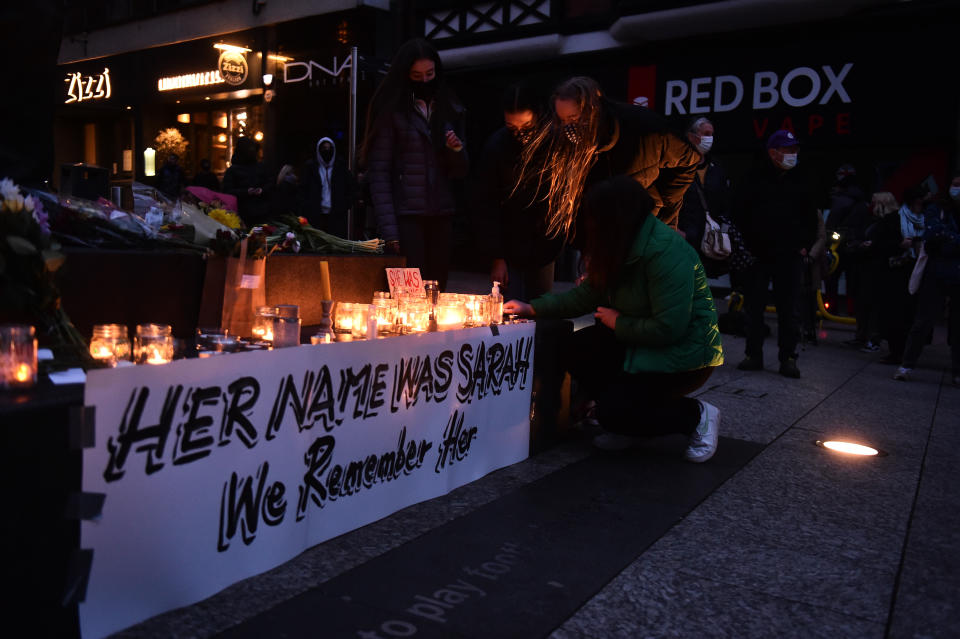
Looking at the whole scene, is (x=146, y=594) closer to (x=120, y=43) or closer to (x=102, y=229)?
(x=102, y=229)

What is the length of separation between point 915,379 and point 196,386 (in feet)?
22.3

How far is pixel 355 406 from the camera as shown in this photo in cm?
297

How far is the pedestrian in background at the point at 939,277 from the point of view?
6.94 metres

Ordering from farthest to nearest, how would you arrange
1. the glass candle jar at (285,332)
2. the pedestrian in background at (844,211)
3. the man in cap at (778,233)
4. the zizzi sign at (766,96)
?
1. the zizzi sign at (766,96)
2. the pedestrian in background at (844,211)
3. the man in cap at (778,233)
4. the glass candle jar at (285,332)

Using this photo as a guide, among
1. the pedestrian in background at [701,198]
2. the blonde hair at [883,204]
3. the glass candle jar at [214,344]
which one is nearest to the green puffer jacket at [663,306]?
the glass candle jar at [214,344]

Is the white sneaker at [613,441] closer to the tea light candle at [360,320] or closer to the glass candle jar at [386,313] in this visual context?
the glass candle jar at [386,313]

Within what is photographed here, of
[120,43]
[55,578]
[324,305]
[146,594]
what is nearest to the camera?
[55,578]

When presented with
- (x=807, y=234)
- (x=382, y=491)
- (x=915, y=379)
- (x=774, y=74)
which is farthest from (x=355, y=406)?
(x=774, y=74)

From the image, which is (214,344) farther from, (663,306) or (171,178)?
(171,178)

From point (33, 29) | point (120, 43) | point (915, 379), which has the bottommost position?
point (915, 379)

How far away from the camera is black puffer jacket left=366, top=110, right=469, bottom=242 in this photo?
4969 mm

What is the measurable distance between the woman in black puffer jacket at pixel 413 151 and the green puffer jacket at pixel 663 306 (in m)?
1.53

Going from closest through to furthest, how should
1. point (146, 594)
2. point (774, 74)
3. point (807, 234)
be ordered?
point (146, 594)
point (807, 234)
point (774, 74)

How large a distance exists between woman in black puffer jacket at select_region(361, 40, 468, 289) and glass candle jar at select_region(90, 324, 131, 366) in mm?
2561
